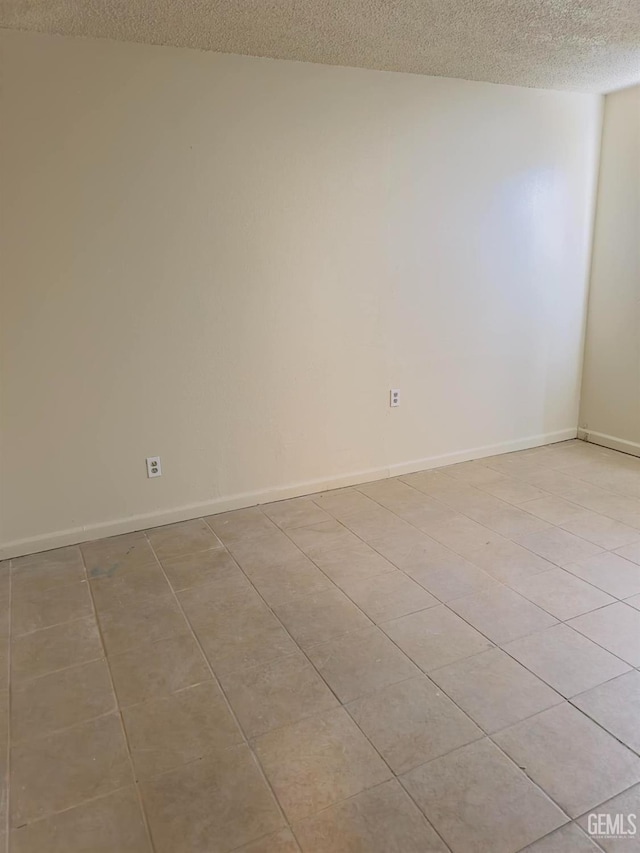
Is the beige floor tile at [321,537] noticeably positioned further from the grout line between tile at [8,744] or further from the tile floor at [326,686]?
the grout line between tile at [8,744]

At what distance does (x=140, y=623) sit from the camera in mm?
2254

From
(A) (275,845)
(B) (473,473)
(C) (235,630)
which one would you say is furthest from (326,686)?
(B) (473,473)

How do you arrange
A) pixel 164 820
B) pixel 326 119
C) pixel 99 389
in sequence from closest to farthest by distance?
pixel 164 820
pixel 99 389
pixel 326 119

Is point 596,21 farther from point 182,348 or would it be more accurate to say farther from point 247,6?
point 182,348

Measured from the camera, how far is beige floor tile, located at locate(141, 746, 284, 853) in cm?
142

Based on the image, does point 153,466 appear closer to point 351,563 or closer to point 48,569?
point 48,569

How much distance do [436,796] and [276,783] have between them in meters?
0.41

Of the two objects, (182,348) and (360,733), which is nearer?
(360,733)

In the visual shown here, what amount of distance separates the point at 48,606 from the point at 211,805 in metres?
1.21

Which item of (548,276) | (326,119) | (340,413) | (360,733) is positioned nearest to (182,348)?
(340,413)

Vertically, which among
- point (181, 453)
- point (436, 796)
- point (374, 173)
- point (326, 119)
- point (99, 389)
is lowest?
point (436, 796)

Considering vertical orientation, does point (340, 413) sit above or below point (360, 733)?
above

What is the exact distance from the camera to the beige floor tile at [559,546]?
107 inches

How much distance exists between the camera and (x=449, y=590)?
2459 millimetres
